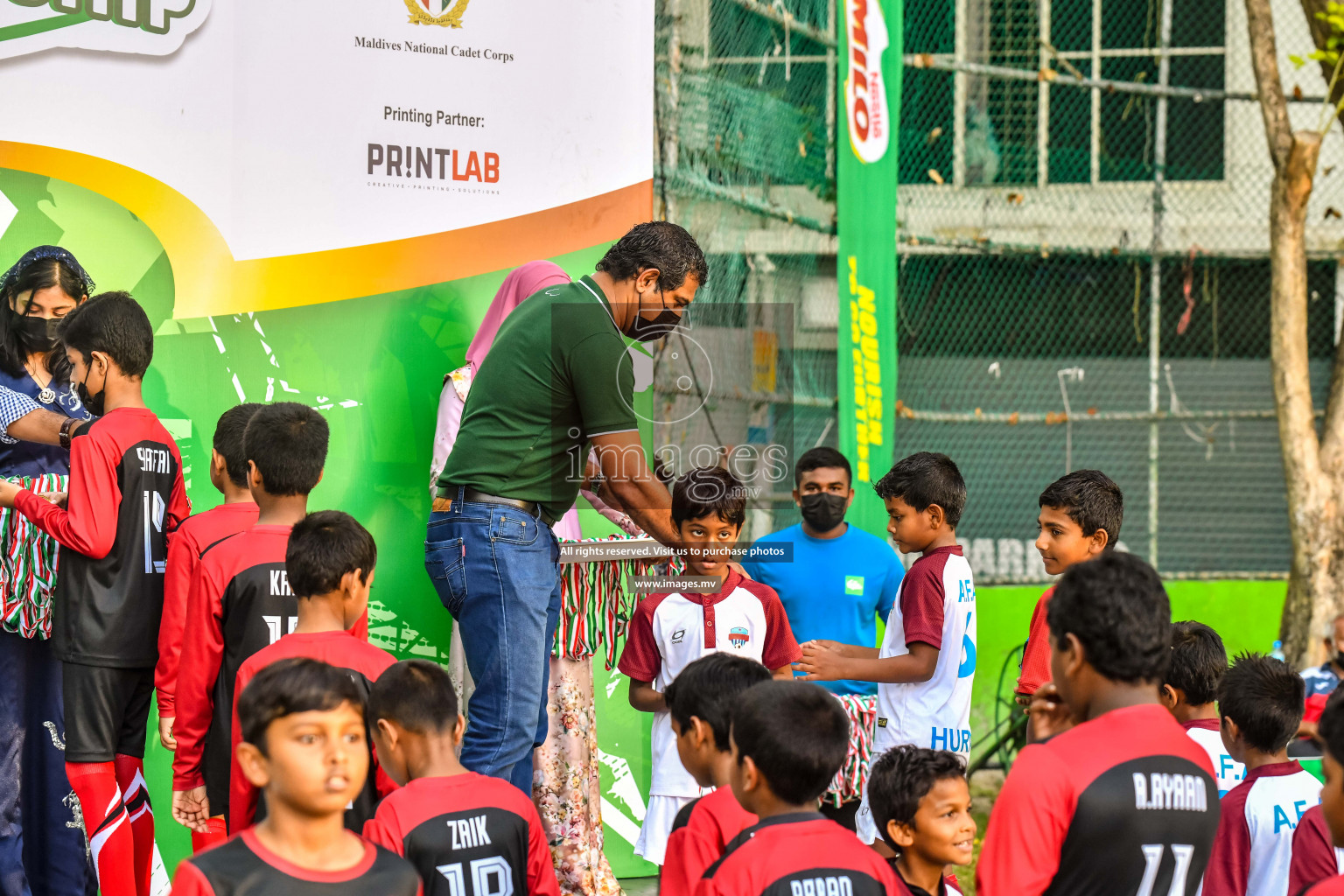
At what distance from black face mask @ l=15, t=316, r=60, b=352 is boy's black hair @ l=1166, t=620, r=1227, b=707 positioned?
12.0 ft

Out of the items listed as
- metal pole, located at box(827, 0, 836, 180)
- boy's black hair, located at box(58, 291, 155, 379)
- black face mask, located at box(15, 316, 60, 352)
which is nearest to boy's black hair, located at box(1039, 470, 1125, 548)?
boy's black hair, located at box(58, 291, 155, 379)

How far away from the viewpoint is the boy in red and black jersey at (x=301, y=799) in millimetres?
2240

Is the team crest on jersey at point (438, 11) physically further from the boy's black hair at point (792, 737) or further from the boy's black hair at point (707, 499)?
the boy's black hair at point (792, 737)

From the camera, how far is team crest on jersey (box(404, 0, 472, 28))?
486 centimetres

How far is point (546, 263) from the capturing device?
4906 mm

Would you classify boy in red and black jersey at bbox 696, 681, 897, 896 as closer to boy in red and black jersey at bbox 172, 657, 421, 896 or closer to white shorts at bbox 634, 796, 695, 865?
boy in red and black jersey at bbox 172, 657, 421, 896

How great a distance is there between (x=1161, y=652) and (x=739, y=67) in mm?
4344

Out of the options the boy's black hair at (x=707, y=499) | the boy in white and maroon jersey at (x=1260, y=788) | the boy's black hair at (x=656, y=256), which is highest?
the boy's black hair at (x=656, y=256)

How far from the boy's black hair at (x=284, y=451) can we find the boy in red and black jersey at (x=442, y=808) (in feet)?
2.77

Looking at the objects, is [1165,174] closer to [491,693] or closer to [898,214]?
[898,214]

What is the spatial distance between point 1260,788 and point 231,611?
273 centimetres

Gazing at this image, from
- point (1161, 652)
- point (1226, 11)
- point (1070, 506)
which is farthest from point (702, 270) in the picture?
point (1226, 11)

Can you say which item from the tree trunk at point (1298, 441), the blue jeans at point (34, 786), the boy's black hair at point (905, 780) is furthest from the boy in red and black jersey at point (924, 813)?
the tree trunk at point (1298, 441)

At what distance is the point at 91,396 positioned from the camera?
13.3 feet
